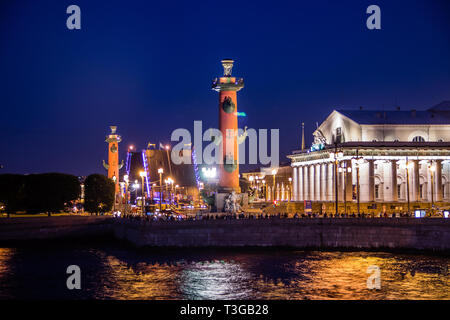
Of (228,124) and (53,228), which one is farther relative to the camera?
(228,124)

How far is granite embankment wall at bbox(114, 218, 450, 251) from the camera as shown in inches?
2079

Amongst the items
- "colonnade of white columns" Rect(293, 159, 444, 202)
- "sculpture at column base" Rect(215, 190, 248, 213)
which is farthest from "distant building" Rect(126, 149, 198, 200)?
"sculpture at column base" Rect(215, 190, 248, 213)

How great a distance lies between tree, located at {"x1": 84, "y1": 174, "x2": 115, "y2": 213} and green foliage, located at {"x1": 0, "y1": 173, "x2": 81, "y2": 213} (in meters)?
3.41

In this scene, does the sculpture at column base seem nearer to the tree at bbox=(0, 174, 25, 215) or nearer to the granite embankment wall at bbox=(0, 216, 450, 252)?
the granite embankment wall at bbox=(0, 216, 450, 252)

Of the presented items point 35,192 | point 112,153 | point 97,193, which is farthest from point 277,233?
point 112,153

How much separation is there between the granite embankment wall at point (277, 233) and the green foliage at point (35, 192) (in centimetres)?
2729

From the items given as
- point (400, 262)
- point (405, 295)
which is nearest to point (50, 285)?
point (405, 295)

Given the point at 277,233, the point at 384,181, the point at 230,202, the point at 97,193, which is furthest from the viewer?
the point at 384,181

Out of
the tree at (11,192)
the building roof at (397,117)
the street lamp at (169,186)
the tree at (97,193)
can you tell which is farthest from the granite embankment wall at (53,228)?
the building roof at (397,117)

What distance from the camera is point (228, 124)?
73.8 metres

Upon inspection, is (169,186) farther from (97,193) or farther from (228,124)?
(228,124)

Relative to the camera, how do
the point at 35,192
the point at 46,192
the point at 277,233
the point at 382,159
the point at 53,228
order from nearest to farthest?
the point at 277,233, the point at 53,228, the point at 35,192, the point at 46,192, the point at 382,159

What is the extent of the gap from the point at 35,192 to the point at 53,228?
12.8 meters
